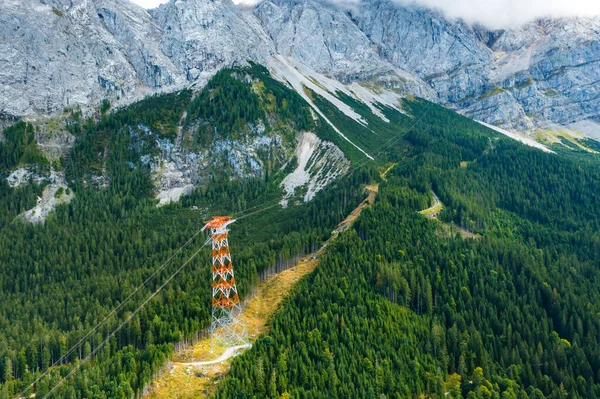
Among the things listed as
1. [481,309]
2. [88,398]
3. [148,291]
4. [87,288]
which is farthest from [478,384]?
[87,288]

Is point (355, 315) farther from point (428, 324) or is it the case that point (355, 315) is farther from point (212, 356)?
point (212, 356)

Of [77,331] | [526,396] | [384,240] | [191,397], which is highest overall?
[384,240]

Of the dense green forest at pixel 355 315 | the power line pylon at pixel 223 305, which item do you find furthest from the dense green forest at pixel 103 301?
the power line pylon at pixel 223 305

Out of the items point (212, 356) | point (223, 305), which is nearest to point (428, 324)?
point (223, 305)

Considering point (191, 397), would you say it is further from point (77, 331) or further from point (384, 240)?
point (384, 240)

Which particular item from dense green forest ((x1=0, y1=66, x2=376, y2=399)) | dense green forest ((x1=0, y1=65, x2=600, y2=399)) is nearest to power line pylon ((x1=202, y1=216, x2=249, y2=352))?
dense green forest ((x1=0, y1=66, x2=376, y2=399))

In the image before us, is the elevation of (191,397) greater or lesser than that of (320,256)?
lesser
